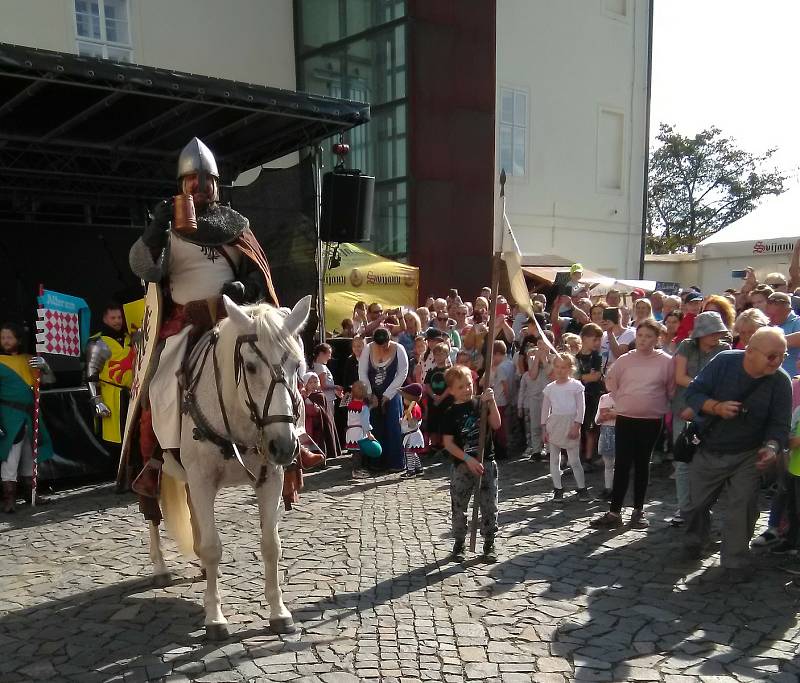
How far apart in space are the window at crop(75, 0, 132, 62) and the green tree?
32.0 m

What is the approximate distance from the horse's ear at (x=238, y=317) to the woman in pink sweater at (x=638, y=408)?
3429 millimetres

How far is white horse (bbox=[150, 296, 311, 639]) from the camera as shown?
357 cm

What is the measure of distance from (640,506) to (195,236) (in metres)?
4.17

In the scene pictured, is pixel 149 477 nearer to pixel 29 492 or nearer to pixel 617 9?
pixel 29 492

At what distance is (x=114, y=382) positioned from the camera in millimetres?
7301

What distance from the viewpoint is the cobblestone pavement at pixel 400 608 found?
12.1 feet

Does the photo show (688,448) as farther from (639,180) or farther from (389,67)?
(639,180)

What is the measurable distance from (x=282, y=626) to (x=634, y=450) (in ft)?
10.5

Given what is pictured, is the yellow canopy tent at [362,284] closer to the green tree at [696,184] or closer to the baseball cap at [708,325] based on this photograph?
the baseball cap at [708,325]

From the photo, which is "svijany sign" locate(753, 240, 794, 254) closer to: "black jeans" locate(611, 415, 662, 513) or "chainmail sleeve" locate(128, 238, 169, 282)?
"black jeans" locate(611, 415, 662, 513)

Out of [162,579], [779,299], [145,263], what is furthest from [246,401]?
[779,299]

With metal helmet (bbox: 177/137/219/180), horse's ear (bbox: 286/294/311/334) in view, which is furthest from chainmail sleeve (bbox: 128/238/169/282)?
horse's ear (bbox: 286/294/311/334)

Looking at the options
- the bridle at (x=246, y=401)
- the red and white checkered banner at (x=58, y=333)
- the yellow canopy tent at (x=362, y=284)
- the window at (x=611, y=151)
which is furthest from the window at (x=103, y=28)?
the window at (x=611, y=151)

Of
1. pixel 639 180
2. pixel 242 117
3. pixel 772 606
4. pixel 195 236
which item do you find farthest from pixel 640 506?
pixel 639 180
